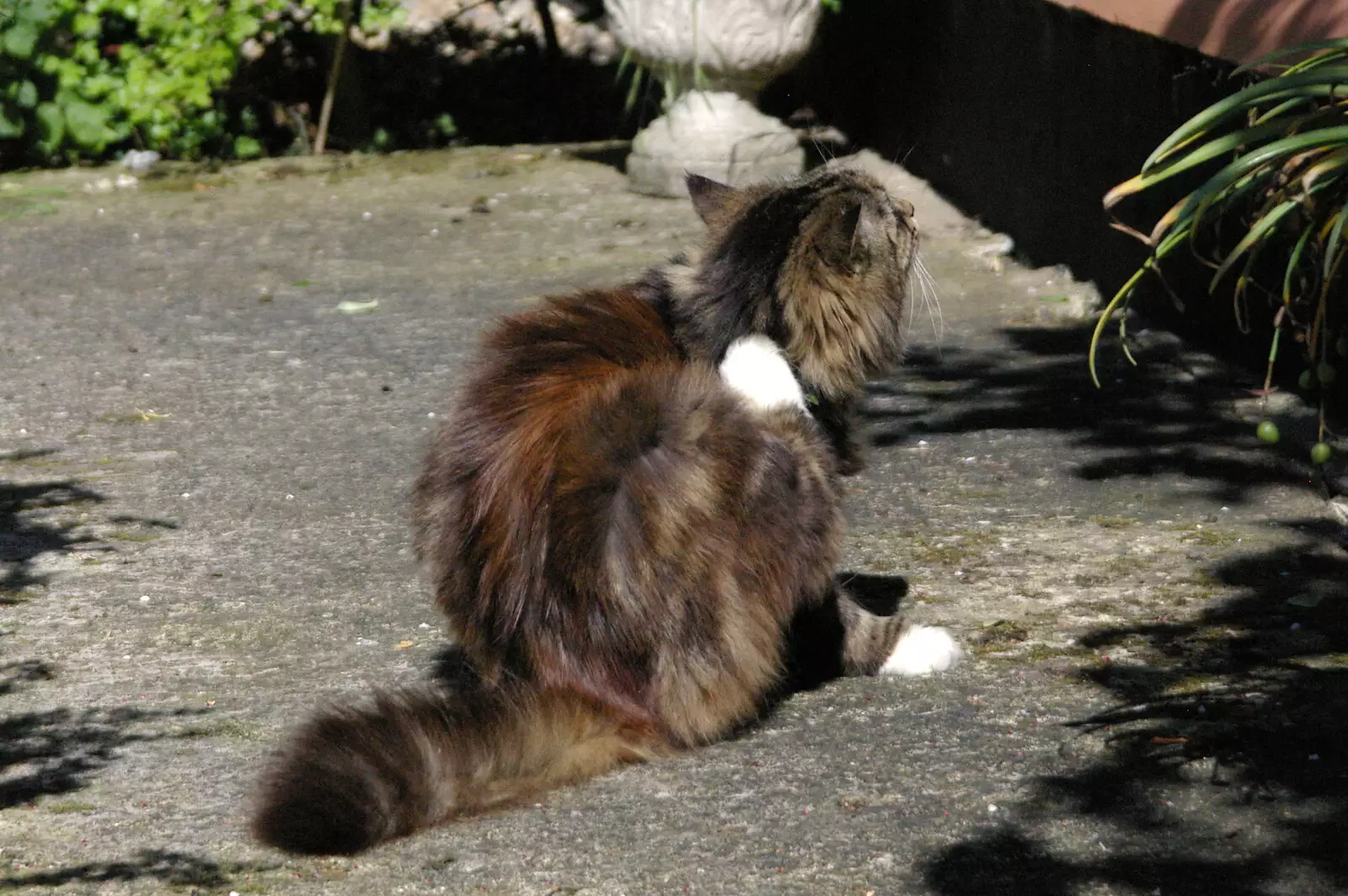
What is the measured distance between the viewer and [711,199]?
374 centimetres

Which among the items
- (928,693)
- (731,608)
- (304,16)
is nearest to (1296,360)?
(928,693)

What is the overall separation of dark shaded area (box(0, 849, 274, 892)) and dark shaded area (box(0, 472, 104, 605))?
1.34m

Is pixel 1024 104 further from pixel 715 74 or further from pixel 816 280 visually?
pixel 816 280

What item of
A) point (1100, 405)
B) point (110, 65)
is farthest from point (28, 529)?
point (110, 65)

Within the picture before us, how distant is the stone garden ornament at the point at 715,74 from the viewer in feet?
24.2

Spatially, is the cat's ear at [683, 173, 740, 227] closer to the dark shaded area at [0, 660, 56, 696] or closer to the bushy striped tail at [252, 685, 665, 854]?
the bushy striped tail at [252, 685, 665, 854]

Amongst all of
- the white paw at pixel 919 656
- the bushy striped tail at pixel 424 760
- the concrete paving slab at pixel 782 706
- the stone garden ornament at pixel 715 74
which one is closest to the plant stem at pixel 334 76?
the stone garden ornament at pixel 715 74

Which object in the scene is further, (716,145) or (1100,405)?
(716,145)

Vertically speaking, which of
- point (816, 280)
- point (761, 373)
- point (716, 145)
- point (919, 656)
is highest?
point (816, 280)

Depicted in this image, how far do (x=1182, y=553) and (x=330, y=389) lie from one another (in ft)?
9.77

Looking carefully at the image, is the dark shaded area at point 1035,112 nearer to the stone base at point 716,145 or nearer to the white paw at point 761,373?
the stone base at point 716,145

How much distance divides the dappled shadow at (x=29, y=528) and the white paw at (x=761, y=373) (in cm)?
194

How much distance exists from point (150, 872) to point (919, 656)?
1.65m

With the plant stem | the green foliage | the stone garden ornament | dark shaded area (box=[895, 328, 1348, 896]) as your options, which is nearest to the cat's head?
dark shaded area (box=[895, 328, 1348, 896])
